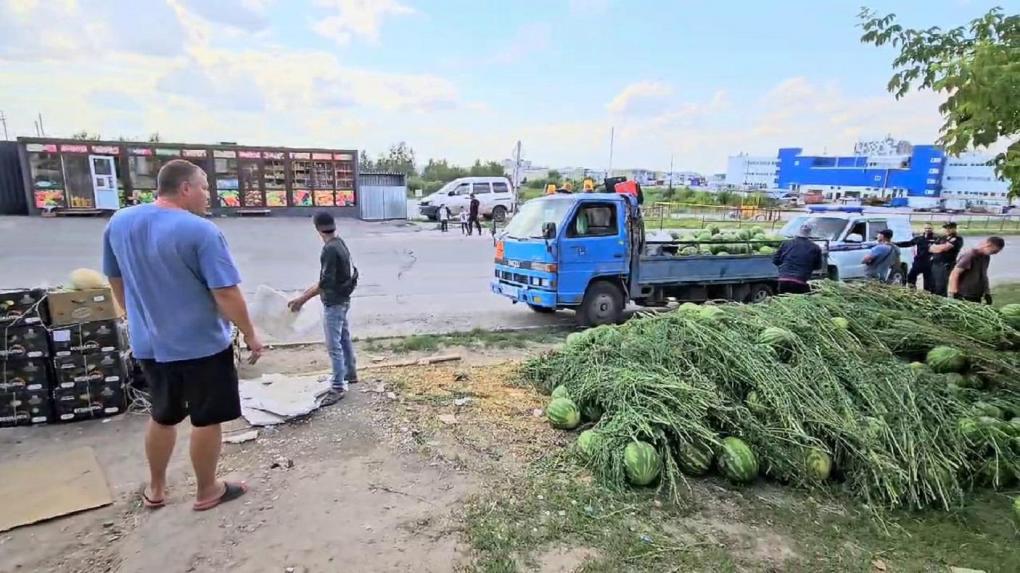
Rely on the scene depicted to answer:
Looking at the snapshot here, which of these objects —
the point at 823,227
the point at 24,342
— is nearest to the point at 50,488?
the point at 24,342

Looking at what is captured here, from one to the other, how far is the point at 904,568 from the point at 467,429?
3.05 meters

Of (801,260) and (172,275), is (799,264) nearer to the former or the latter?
(801,260)

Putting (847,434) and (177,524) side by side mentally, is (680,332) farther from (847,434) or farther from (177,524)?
(177,524)

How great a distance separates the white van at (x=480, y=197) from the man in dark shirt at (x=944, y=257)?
64.1ft

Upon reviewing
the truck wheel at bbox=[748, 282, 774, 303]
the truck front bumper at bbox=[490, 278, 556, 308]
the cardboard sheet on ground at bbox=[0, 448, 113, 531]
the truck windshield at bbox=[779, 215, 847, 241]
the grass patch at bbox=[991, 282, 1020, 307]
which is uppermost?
the truck windshield at bbox=[779, 215, 847, 241]

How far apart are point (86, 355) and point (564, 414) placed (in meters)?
4.10

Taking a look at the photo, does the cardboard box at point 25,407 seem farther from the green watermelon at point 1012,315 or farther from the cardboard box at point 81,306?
the green watermelon at point 1012,315

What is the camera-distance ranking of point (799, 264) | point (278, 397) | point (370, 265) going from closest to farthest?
point (278, 397) → point (799, 264) → point (370, 265)

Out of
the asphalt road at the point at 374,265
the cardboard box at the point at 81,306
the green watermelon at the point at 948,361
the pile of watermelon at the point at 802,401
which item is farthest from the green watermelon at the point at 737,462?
the asphalt road at the point at 374,265

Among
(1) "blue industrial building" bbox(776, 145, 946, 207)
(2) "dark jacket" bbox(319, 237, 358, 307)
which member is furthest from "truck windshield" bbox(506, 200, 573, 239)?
(1) "blue industrial building" bbox(776, 145, 946, 207)

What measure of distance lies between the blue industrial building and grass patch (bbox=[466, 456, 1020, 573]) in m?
71.6

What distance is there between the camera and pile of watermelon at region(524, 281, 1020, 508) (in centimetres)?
406

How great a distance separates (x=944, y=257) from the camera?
9.86m

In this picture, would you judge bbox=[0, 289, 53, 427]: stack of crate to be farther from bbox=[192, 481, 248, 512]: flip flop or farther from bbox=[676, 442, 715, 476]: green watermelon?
bbox=[676, 442, 715, 476]: green watermelon
